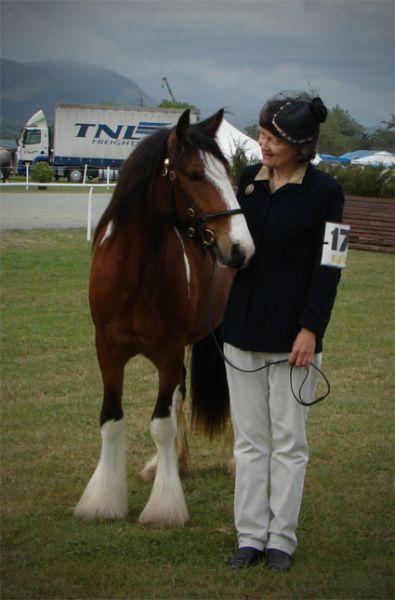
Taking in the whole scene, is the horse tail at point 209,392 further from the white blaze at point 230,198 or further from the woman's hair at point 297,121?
the woman's hair at point 297,121

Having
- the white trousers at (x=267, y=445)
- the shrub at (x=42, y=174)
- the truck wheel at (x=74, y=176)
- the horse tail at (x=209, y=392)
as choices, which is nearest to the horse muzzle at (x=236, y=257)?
the white trousers at (x=267, y=445)

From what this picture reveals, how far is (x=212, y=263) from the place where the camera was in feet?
15.4

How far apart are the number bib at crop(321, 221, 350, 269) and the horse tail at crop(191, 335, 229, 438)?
6.62 feet

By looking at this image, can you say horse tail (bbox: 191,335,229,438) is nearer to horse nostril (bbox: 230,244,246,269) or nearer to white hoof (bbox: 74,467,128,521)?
white hoof (bbox: 74,467,128,521)

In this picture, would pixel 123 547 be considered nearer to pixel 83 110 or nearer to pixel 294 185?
pixel 294 185

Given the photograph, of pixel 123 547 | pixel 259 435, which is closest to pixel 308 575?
pixel 259 435

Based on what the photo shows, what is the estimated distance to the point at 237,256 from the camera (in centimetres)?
339

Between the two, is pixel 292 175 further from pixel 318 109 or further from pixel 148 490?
pixel 148 490

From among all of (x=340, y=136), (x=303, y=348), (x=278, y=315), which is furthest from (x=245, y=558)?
(x=340, y=136)

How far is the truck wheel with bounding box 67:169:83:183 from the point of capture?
36.3 metres

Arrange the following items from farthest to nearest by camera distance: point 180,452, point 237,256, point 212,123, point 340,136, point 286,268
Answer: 1. point 340,136
2. point 180,452
3. point 212,123
4. point 286,268
5. point 237,256

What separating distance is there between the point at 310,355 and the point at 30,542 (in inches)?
66.8

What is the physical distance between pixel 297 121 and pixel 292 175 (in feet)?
0.84

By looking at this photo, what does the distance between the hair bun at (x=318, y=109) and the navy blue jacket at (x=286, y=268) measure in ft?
0.71
